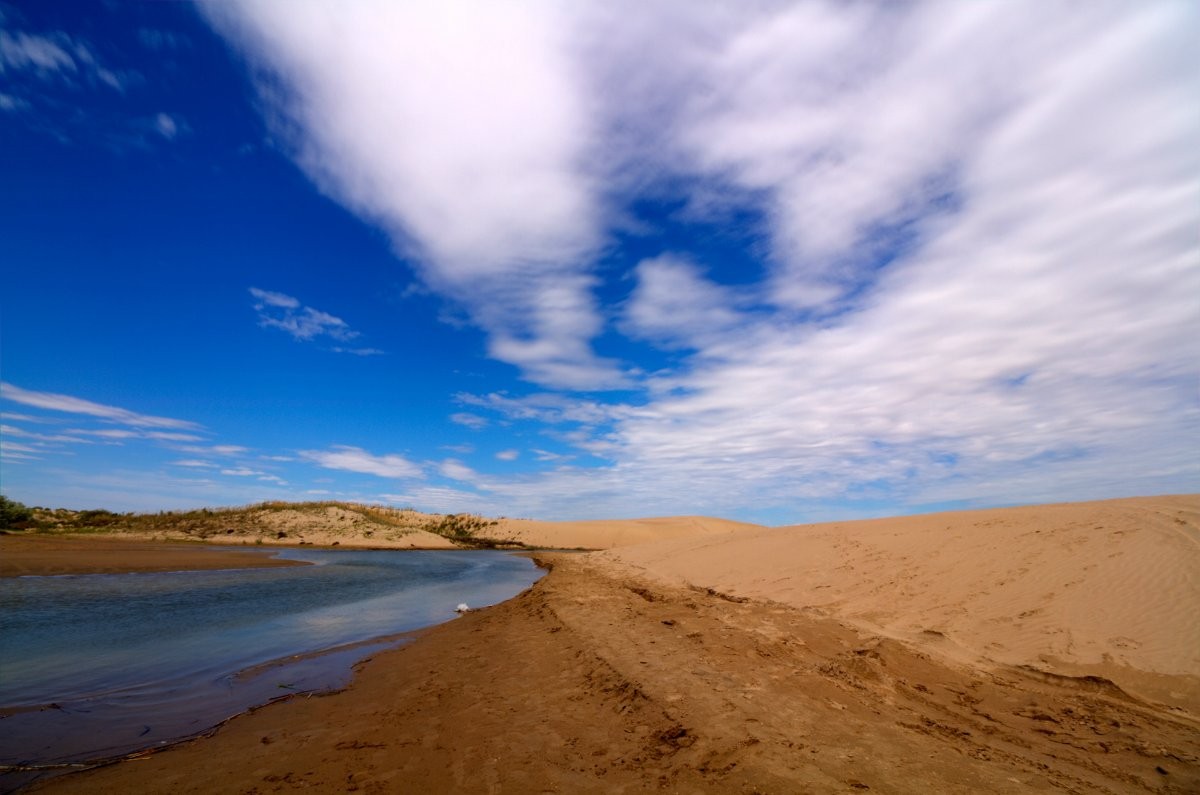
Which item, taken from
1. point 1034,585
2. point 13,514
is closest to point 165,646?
point 1034,585

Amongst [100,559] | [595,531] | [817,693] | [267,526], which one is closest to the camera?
[817,693]

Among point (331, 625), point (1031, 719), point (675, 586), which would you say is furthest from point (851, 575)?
point (331, 625)

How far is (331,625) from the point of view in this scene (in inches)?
466

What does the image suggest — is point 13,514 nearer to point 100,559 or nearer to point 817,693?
point 100,559

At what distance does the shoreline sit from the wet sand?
57.6 ft

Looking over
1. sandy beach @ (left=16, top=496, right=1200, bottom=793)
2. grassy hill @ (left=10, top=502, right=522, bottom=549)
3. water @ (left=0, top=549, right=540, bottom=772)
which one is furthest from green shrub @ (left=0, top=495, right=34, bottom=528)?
sandy beach @ (left=16, top=496, right=1200, bottom=793)

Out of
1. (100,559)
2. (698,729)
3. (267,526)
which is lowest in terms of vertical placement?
(698,729)

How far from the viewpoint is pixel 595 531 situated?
57.2 m

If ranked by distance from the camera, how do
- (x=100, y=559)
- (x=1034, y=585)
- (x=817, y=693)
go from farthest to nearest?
(x=100, y=559)
(x=1034, y=585)
(x=817, y=693)

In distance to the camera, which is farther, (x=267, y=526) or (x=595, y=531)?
(x=595, y=531)

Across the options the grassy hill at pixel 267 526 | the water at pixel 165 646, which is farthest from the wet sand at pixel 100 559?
the grassy hill at pixel 267 526

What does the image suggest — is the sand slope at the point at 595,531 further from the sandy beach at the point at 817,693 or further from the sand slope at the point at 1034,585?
the sandy beach at the point at 817,693

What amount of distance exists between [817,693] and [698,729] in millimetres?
1828

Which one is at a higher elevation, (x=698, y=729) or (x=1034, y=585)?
(x=1034, y=585)
